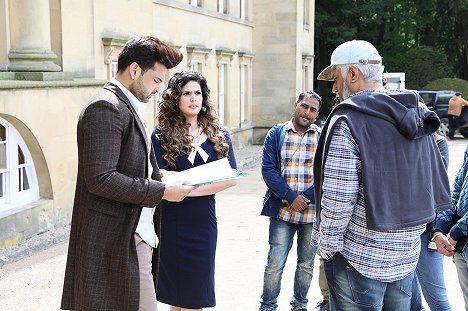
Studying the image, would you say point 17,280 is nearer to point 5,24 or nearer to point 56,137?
point 56,137

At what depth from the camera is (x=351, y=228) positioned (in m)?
3.75

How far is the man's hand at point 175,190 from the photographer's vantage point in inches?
150

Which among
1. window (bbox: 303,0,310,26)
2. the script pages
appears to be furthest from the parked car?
the script pages

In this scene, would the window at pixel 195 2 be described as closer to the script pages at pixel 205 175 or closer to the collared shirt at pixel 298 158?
the collared shirt at pixel 298 158

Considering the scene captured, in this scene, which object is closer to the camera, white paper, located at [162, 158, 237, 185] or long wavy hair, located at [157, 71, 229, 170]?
white paper, located at [162, 158, 237, 185]

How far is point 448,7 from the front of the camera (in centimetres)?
4409

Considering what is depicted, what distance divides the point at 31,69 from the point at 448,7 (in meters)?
37.8

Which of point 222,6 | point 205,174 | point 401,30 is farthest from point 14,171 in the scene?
point 401,30

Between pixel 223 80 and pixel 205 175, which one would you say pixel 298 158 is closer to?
pixel 205 175

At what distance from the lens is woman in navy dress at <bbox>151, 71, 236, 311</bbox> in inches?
197

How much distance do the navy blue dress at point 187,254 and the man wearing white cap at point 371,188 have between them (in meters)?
1.40

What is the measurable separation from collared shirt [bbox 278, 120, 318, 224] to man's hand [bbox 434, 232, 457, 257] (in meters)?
1.62

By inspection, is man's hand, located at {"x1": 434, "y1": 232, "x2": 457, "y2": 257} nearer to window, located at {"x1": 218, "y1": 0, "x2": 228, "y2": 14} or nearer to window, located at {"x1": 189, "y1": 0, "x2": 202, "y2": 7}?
window, located at {"x1": 189, "y1": 0, "x2": 202, "y2": 7}

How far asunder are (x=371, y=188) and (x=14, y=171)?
7736 millimetres
